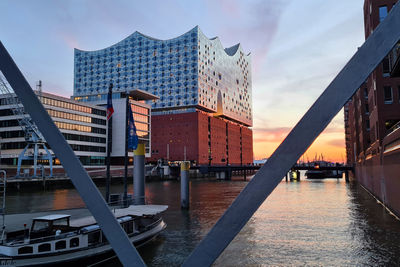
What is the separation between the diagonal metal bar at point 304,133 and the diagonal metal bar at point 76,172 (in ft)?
2.69

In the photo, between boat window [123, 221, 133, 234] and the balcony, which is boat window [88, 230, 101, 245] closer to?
boat window [123, 221, 133, 234]

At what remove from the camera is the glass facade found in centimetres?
14450

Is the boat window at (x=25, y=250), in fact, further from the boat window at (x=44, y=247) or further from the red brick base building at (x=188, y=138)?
the red brick base building at (x=188, y=138)

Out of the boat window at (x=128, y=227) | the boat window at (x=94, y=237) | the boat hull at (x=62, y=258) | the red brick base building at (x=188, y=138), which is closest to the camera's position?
the boat hull at (x=62, y=258)

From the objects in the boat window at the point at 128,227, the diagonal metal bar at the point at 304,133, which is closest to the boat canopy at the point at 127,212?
the boat window at the point at 128,227

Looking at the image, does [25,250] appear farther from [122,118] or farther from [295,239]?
[122,118]

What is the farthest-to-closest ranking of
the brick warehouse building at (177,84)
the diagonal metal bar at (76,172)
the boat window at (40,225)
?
the brick warehouse building at (177,84)
the boat window at (40,225)
the diagonal metal bar at (76,172)

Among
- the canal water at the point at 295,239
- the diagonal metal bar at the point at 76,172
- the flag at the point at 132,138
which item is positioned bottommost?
the canal water at the point at 295,239

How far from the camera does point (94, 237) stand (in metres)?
16.9

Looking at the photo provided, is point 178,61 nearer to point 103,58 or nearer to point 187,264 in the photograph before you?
point 103,58

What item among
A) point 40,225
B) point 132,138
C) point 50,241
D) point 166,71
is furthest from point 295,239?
point 166,71

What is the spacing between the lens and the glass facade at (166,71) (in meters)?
144

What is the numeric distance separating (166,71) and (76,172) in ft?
486

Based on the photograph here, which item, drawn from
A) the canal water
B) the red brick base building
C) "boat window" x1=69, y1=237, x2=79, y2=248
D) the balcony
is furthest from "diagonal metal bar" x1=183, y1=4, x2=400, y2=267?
the red brick base building
